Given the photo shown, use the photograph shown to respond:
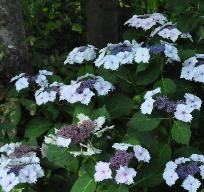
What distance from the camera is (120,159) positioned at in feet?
7.07

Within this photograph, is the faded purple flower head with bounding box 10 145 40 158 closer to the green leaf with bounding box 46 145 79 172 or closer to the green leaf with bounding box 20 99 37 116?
the green leaf with bounding box 46 145 79 172

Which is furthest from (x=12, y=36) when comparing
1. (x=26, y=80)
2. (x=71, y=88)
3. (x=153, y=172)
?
(x=153, y=172)

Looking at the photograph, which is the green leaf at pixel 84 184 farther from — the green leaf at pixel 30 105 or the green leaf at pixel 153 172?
the green leaf at pixel 30 105

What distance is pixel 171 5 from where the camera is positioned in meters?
2.97

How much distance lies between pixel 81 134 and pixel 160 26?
1173 mm

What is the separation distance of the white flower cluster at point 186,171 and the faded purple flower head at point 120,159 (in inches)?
7.9

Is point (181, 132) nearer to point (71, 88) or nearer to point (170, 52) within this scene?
point (170, 52)

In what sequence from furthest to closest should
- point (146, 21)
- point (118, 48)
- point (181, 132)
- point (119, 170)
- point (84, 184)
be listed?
point (146, 21), point (118, 48), point (181, 132), point (84, 184), point (119, 170)

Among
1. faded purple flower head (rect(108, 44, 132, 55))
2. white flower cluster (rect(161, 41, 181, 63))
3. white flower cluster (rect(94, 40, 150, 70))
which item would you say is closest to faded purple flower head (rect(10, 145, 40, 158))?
white flower cluster (rect(94, 40, 150, 70))

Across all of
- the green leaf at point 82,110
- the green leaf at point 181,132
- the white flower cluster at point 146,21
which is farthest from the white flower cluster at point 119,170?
the white flower cluster at point 146,21

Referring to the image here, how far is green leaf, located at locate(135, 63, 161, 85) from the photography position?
9.06ft

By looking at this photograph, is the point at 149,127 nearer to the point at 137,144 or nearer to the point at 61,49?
the point at 137,144

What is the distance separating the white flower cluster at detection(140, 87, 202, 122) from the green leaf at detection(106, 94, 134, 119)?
0.21 meters

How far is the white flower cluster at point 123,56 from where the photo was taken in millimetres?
2668
